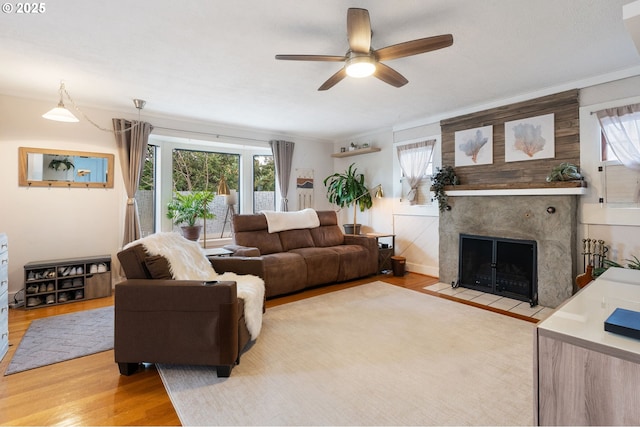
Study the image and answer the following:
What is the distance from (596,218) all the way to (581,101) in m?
1.30

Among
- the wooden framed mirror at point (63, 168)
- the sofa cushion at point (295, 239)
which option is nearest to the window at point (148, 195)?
the wooden framed mirror at point (63, 168)

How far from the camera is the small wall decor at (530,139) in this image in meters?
3.50

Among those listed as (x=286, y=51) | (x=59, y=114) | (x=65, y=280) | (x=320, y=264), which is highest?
(x=286, y=51)

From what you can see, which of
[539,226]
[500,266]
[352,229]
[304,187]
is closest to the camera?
[539,226]

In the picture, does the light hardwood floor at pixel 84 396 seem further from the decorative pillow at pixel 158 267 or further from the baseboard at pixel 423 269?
the baseboard at pixel 423 269

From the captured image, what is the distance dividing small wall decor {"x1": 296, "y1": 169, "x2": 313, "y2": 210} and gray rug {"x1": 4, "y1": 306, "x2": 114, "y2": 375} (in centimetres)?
364

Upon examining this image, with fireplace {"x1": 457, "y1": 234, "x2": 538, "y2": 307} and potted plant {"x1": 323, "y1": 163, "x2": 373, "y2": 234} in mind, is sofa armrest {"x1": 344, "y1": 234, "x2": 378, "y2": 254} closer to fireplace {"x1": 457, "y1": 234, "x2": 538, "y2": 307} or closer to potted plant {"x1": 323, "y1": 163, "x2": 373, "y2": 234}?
potted plant {"x1": 323, "y1": 163, "x2": 373, "y2": 234}

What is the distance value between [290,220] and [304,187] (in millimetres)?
1566

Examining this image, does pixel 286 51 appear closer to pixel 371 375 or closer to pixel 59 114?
pixel 59 114

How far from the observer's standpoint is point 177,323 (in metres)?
2.02

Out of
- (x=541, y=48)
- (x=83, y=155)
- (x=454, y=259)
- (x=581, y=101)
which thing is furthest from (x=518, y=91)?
(x=83, y=155)

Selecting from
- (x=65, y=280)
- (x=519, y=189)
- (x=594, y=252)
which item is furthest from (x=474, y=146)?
(x=65, y=280)

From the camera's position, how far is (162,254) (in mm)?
2273

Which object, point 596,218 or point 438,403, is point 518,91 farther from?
point 438,403
